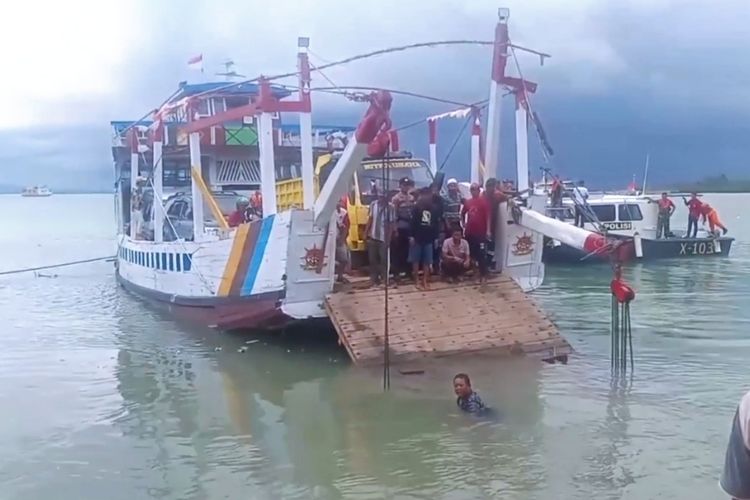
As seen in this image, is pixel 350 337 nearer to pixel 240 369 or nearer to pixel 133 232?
pixel 240 369

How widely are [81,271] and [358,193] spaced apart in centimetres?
2134

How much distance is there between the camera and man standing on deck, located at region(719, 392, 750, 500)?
287cm

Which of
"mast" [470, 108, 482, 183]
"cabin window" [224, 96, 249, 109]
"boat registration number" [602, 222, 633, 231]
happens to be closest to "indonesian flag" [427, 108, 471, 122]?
"mast" [470, 108, 482, 183]

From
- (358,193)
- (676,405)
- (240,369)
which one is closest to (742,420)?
(676,405)

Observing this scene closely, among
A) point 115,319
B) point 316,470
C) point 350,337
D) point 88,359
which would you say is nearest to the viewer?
point 316,470

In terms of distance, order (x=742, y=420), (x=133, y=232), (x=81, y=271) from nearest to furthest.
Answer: (x=742, y=420), (x=133, y=232), (x=81, y=271)

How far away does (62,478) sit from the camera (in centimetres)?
865

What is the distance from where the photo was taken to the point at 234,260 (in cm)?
1500

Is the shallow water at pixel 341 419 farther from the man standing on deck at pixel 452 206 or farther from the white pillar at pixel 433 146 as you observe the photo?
the white pillar at pixel 433 146

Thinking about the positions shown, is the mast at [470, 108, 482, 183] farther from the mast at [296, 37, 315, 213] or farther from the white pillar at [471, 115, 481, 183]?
the mast at [296, 37, 315, 213]

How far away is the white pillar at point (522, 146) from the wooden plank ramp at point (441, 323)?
6.78ft

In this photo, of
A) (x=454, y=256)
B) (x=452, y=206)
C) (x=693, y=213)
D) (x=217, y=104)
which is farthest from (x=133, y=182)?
(x=693, y=213)

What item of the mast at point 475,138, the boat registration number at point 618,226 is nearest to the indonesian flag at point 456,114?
the mast at point 475,138

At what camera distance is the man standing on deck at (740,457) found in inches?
113
